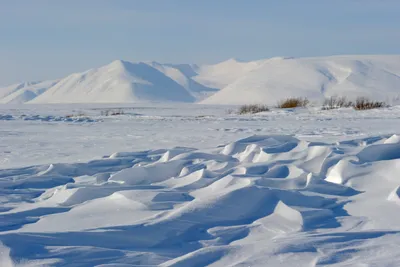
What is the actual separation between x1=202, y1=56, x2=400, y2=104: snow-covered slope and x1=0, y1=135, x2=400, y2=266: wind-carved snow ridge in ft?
175

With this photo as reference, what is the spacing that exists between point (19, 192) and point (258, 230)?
2.52 meters

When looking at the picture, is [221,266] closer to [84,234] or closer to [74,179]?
[84,234]

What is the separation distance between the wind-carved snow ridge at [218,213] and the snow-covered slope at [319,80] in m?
53.2

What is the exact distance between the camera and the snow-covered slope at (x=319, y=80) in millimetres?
63781

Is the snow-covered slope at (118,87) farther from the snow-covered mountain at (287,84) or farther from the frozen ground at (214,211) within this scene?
the frozen ground at (214,211)

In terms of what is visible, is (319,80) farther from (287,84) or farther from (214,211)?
(214,211)

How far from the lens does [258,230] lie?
11.6 ft

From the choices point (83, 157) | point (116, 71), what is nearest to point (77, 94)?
point (116, 71)

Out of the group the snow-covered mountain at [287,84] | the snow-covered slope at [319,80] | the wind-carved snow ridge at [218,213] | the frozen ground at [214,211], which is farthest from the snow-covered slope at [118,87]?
the wind-carved snow ridge at [218,213]

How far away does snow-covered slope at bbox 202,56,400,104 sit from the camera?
63781mm

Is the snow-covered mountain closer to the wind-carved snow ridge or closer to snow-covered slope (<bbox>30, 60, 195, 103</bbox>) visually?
snow-covered slope (<bbox>30, 60, 195, 103</bbox>)

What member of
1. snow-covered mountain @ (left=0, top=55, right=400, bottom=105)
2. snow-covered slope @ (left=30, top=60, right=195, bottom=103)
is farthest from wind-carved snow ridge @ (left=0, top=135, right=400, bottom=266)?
snow-covered slope @ (left=30, top=60, right=195, bottom=103)

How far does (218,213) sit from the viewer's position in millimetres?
3793

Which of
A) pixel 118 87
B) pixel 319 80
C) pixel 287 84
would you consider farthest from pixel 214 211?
pixel 118 87
